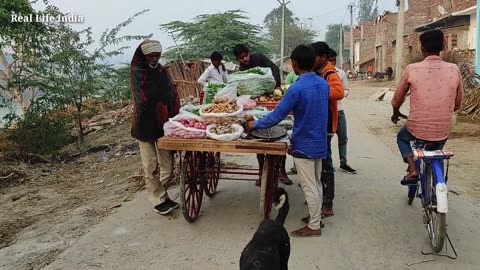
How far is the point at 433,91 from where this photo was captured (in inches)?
167

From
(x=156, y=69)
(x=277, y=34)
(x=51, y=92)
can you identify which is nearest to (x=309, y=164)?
(x=156, y=69)

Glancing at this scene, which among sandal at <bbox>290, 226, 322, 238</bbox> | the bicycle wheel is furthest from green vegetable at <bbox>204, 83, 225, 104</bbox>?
the bicycle wheel

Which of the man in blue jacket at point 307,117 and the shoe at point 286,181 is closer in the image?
the man in blue jacket at point 307,117

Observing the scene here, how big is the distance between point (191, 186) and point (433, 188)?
2.53 metres

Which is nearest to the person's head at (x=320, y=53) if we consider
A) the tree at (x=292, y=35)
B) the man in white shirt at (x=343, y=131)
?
the man in white shirt at (x=343, y=131)

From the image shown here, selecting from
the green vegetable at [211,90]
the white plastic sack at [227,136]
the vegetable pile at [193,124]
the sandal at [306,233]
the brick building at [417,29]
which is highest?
the brick building at [417,29]

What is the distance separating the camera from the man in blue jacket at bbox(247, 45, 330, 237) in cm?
410

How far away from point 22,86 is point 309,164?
9943mm

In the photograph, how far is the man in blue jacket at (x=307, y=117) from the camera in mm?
4102

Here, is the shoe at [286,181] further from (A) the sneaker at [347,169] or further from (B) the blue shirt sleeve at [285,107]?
(B) the blue shirt sleeve at [285,107]

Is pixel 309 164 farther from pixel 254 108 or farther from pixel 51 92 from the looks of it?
pixel 51 92

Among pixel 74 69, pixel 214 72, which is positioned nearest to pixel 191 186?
pixel 214 72

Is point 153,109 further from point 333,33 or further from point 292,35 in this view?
point 333,33

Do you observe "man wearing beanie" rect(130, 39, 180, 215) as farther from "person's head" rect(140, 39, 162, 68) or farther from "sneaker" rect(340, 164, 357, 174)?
"sneaker" rect(340, 164, 357, 174)
